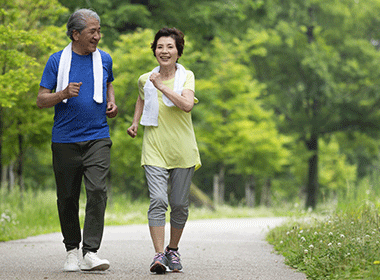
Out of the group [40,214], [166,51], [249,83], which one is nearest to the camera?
[166,51]

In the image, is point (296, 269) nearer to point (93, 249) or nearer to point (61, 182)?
point (93, 249)

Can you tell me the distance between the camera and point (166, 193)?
4.52 meters

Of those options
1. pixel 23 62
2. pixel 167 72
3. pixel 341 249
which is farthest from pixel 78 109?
pixel 23 62

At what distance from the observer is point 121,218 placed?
12078mm

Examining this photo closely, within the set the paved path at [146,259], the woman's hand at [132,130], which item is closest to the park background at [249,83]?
the paved path at [146,259]

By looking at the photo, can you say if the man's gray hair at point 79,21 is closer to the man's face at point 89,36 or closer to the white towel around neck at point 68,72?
the man's face at point 89,36

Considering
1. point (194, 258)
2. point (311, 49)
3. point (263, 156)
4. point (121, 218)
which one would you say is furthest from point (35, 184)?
point (194, 258)

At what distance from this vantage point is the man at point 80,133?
445 centimetres

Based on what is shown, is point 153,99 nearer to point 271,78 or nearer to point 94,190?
point 94,190

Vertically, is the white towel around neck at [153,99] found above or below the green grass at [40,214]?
above

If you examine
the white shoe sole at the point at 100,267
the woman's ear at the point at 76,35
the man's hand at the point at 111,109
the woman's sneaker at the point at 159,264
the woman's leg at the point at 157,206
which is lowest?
the white shoe sole at the point at 100,267

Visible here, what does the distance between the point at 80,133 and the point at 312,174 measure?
22.7 m

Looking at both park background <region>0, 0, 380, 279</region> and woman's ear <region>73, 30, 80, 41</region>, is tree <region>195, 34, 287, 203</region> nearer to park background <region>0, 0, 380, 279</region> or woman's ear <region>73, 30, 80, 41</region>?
park background <region>0, 0, 380, 279</region>

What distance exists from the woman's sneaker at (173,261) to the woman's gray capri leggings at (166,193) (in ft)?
0.70
